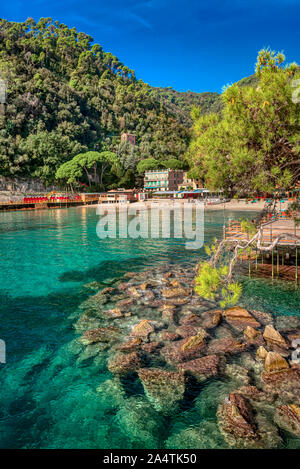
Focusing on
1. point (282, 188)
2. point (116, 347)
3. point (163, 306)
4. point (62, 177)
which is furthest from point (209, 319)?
point (62, 177)

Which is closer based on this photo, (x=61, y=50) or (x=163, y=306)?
(x=163, y=306)

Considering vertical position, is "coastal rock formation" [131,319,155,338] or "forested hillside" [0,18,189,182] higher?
"forested hillside" [0,18,189,182]

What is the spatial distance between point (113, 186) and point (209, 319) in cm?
8964

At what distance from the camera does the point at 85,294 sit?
50.5ft

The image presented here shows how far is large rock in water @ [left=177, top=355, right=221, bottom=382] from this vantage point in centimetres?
819

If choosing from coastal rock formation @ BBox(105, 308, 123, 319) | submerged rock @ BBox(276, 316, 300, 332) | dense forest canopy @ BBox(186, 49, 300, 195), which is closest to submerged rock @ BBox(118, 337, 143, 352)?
coastal rock formation @ BBox(105, 308, 123, 319)

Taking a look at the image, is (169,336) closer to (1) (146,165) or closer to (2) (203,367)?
(2) (203,367)

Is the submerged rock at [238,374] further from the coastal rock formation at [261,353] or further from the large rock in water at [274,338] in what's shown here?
the large rock in water at [274,338]

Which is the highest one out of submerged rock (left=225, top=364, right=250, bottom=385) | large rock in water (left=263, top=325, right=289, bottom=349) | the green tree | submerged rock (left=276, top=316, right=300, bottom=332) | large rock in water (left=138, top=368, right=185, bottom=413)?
the green tree

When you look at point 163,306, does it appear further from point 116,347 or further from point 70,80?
point 70,80

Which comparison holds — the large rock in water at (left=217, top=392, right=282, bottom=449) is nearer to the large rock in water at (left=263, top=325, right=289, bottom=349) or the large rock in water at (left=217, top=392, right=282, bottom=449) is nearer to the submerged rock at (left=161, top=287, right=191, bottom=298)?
the large rock in water at (left=263, top=325, right=289, bottom=349)

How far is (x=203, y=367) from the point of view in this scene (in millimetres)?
8469

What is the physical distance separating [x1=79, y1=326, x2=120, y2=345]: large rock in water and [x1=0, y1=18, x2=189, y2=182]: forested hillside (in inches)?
3287

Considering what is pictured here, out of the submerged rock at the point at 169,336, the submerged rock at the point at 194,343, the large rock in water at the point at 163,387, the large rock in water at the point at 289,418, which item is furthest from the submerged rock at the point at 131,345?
the large rock in water at the point at 289,418
